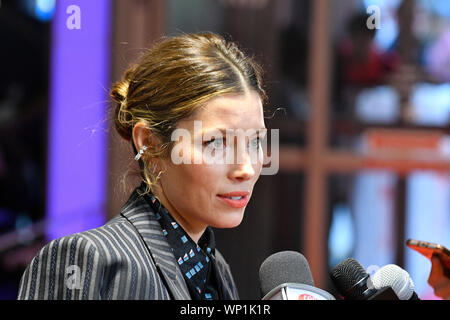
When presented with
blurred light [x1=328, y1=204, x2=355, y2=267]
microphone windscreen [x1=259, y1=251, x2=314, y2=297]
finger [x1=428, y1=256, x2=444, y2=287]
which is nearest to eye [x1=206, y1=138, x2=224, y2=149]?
microphone windscreen [x1=259, y1=251, x2=314, y2=297]

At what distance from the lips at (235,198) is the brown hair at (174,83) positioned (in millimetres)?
125

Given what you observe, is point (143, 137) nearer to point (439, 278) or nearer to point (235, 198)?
point (235, 198)

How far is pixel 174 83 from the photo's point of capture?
108cm

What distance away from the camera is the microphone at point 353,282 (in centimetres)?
100

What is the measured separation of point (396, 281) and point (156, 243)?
1.31 ft

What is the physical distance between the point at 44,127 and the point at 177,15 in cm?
88

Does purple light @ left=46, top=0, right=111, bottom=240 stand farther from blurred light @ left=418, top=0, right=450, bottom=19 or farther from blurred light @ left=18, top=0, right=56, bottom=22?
blurred light @ left=418, top=0, right=450, bottom=19

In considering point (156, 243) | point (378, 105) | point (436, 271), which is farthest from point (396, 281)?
point (378, 105)

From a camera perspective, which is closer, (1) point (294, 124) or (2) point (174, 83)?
(2) point (174, 83)

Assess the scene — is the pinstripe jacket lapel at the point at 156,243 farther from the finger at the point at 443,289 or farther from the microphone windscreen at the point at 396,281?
the finger at the point at 443,289

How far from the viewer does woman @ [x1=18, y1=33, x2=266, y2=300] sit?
0.97 metres

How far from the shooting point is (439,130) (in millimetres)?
3551

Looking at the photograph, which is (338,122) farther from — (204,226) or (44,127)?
(204,226)
